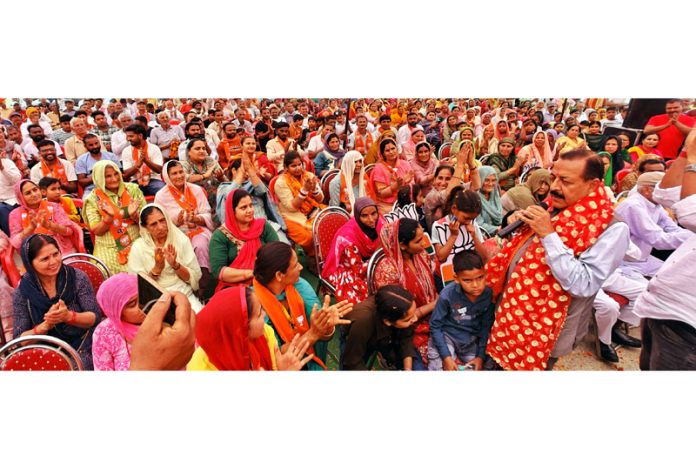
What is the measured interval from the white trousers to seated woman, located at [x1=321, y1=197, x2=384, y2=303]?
1.63m

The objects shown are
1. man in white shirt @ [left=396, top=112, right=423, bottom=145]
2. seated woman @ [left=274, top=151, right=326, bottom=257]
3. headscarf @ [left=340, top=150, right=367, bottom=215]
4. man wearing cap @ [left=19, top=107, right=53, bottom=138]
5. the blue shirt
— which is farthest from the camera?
man in white shirt @ [left=396, top=112, right=423, bottom=145]

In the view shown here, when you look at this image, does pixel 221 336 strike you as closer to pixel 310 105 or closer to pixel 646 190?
pixel 646 190

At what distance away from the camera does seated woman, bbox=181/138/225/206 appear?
4.27m

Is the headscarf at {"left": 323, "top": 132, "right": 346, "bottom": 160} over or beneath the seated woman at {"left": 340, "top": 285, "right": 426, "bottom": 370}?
over

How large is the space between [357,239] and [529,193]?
80.2 inches

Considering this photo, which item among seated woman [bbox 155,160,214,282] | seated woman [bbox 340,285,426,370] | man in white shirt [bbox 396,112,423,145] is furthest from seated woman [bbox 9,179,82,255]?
man in white shirt [bbox 396,112,423,145]

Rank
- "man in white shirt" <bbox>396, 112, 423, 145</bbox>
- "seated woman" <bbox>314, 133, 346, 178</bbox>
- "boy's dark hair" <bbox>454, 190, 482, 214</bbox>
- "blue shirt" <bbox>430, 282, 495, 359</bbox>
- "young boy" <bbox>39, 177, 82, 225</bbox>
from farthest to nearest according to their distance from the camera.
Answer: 1. "man in white shirt" <bbox>396, 112, 423, 145</bbox>
2. "seated woman" <bbox>314, 133, 346, 178</bbox>
3. "young boy" <bbox>39, 177, 82, 225</bbox>
4. "boy's dark hair" <bbox>454, 190, 482, 214</bbox>
5. "blue shirt" <bbox>430, 282, 495, 359</bbox>

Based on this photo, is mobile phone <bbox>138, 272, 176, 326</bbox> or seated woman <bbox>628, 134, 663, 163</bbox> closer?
mobile phone <bbox>138, 272, 176, 326</bbox>

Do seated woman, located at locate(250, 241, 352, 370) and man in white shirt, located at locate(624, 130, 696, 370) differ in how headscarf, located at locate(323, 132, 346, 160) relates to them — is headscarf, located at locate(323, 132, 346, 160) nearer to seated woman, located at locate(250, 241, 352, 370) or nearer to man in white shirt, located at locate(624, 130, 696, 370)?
seated woman, located at locate(250, 241, 352, 370)

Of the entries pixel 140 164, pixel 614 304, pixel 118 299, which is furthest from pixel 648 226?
pixel 140 164

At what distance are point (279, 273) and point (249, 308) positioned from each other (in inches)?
15.2

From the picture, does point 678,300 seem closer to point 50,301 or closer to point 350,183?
point 350,183

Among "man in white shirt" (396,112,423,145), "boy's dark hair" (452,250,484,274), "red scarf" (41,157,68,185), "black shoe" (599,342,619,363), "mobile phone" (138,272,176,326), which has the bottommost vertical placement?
"black shoe" (599,342,619,363)

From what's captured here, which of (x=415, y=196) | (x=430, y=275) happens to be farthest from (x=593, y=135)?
(x=430, y=275)
